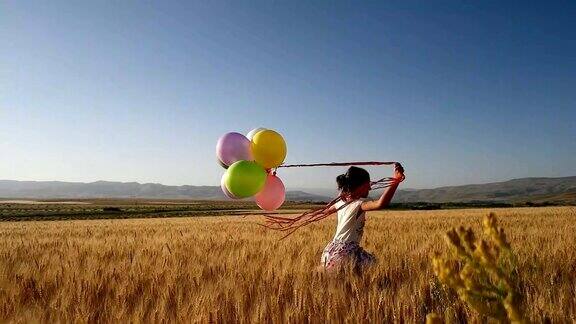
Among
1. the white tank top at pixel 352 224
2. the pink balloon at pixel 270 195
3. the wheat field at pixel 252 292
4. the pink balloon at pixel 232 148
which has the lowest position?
the wheat field at pixel 252 292

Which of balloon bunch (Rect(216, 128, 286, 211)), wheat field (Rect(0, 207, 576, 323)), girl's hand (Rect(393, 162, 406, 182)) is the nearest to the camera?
wheat field (Rect(0, 207, 576, 323))

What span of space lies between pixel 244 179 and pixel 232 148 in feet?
1.66

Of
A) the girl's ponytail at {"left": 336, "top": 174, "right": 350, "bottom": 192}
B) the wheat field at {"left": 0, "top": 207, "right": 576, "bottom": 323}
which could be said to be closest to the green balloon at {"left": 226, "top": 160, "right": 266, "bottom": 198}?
the wheat field at {"left": 0, "top": 207, "right": 576, "bottom": 323}

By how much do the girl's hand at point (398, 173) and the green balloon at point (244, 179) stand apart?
4.45 ft

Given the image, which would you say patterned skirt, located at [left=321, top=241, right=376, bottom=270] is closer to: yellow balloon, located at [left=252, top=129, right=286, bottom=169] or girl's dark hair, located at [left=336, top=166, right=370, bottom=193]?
girl's dark hair, located at [left=336, top=166, right=370, bottom=193]

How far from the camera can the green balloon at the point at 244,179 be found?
412cm

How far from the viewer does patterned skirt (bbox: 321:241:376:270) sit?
12.9 ft

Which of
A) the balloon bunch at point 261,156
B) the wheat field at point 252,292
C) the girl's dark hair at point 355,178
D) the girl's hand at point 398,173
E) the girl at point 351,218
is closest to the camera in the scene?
the wheat field at point 252,292

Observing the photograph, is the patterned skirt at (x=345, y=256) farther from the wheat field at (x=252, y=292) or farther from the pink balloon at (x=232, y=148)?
the pink balloon at (x=232, y=148)

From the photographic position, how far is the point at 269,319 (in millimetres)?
2236

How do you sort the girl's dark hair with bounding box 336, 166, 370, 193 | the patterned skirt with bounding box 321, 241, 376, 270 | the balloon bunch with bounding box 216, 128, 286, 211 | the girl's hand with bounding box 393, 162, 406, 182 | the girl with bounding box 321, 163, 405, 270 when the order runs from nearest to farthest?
the girl's hand with bounding box 393, 162, 406, 182 → the patterned skirt with bounding box 321, 241, 376, 270 → the girl with bounding box 321, 163, 405, 270 → the girl's dark hair with bounding box 336, 166, 370, 193 → the balloon bunch with bounding box 216, 128, 286, 211

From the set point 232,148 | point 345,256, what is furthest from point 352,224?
point 232,148

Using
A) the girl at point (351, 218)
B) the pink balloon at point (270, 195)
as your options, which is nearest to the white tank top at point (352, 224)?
the girl at point (351, 218)

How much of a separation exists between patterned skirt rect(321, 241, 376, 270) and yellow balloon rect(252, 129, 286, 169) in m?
1.11
